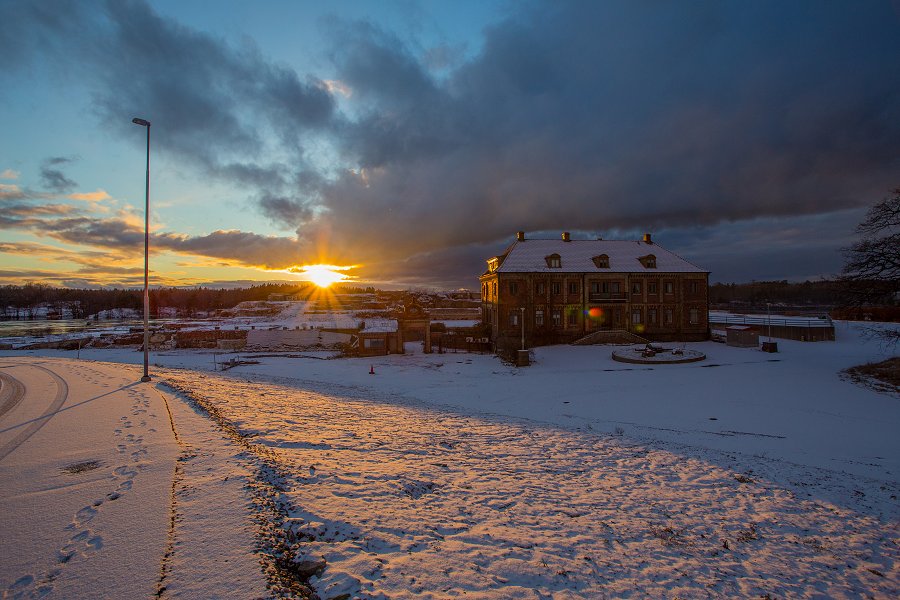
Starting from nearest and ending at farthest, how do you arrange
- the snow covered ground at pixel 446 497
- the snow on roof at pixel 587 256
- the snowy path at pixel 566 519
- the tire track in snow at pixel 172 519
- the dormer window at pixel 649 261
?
1. the tire track in snow at pixel 172 519
2. the snow covered ground at pixel 446 497
3. the snowy path at pixel 566 519
4. the snow on roof at pixel 587 256
5. the dormer window at pixel 649 261

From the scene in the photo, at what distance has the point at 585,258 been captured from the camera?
151 feet

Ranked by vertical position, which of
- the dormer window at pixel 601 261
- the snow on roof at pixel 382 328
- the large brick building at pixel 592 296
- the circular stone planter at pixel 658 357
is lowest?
the circular stone planter at pixel 658 357

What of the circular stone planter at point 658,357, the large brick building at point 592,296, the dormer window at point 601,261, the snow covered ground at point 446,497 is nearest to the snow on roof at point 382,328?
the large brick building at point 592,296

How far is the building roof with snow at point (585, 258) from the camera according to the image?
44125 mm

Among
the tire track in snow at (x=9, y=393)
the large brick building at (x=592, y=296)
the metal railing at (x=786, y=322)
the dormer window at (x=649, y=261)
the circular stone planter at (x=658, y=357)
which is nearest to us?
the tire track in snow at (x=9, y=393)

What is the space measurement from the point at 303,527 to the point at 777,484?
11180 millimetres

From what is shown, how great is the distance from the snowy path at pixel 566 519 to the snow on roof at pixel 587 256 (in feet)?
106

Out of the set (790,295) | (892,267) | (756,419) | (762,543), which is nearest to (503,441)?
(762,543)

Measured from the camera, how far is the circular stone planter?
1229 inches

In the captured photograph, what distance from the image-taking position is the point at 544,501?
8.50 m

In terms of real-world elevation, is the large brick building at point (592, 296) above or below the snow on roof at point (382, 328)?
above

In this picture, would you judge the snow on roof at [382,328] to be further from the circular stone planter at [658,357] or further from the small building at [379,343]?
the circular stone planter at [658,357]

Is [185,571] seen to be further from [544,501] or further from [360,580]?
[544,501]

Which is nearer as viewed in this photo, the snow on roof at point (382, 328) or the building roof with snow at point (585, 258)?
the snow on roof at point (382, 328)
